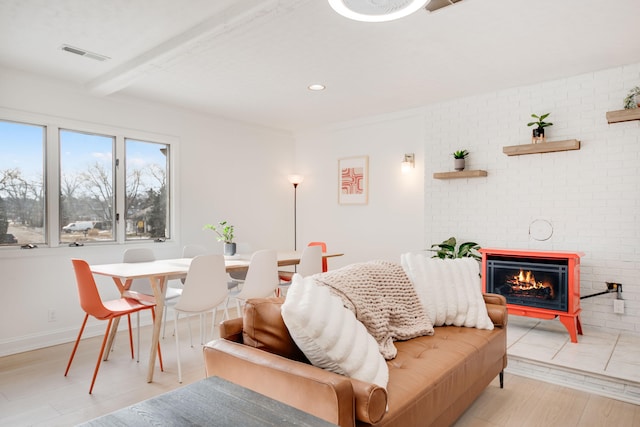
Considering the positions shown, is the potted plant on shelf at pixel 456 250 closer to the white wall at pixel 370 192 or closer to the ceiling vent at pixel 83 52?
the white wall at pixel 370 192

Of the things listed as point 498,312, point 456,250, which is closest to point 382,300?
point 498,312

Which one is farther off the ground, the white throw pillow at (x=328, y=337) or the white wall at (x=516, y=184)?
the white wall at (x=516, y=184)

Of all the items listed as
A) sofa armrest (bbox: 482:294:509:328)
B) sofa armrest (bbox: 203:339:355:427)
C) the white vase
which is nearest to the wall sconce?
the white vase

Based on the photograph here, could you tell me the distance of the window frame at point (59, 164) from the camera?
380cm

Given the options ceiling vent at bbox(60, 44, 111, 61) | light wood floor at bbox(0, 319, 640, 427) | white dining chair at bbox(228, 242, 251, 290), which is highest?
ceiling vent at bbox(60, 44, 111, 61)

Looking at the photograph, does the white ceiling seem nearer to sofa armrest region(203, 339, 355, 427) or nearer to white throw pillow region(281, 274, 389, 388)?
white throw pillow region(281, 274, 389, 388)

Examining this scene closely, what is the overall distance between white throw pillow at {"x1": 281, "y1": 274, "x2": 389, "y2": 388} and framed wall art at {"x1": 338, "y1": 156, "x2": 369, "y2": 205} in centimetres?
379

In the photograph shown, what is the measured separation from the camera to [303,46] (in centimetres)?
311

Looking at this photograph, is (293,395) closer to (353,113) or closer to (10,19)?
(10,19)

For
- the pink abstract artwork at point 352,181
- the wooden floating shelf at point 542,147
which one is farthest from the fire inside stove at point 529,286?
the pink abstract artwork at point 352,181

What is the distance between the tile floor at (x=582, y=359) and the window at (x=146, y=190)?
383 centimetres

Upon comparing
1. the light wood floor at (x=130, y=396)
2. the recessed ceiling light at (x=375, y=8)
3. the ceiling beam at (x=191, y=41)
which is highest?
the ceiling beam at (x=191, y=41)

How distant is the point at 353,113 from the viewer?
518 cm

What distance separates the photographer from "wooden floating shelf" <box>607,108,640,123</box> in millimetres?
3346
